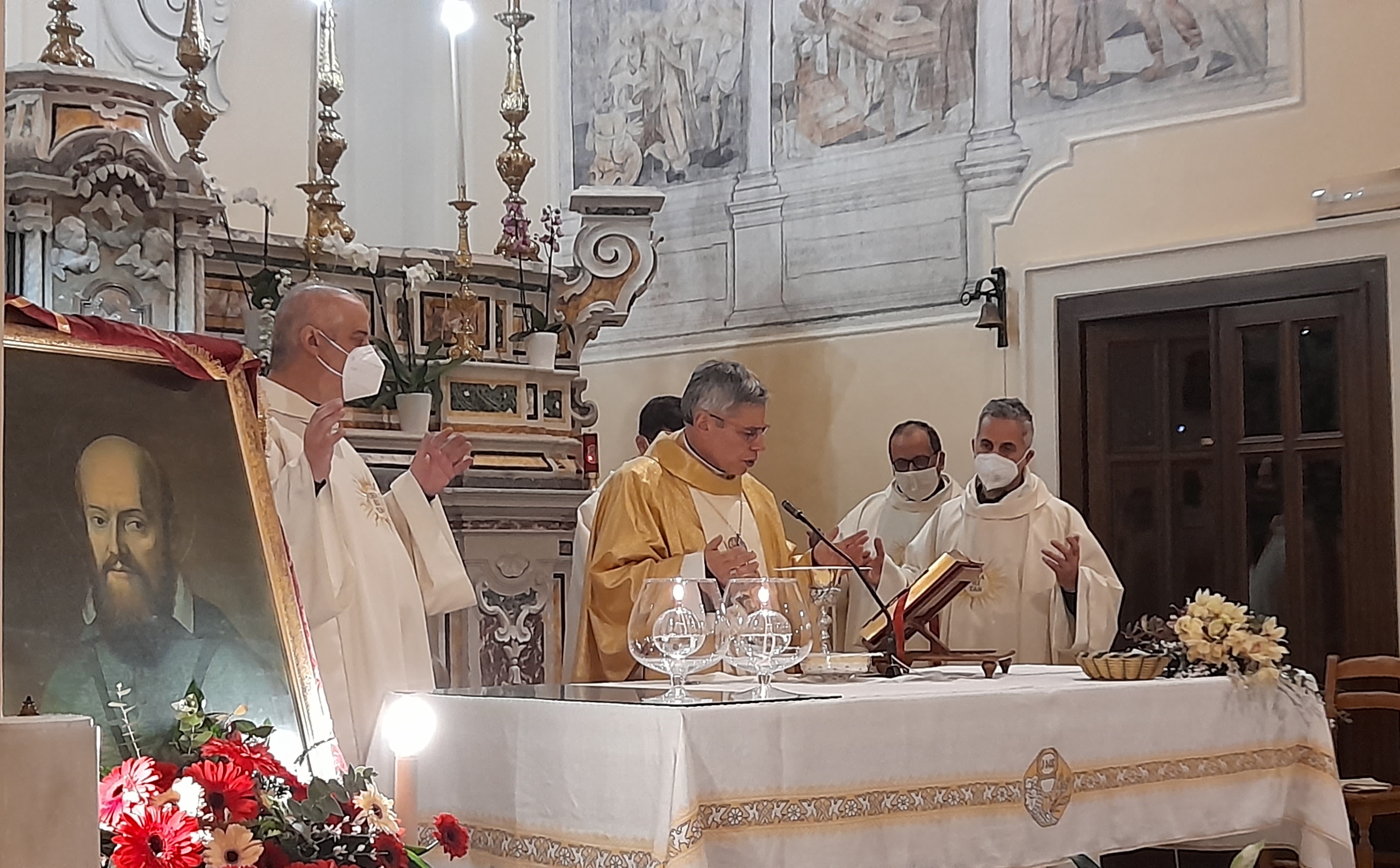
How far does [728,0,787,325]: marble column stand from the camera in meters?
9.71

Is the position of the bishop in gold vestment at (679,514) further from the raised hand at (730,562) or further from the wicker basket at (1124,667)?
the wicker basket at (1124,667)

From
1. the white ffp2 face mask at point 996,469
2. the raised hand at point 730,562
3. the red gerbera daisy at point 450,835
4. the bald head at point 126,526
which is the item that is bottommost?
the red gerbera daisy at point 450,835

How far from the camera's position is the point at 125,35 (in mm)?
9969

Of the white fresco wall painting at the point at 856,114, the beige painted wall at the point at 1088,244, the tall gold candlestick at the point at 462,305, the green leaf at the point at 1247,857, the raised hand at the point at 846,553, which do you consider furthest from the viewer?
the white fresco wall painting at the point at 856,114

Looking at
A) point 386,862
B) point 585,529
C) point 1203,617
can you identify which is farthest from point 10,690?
point 1203,617

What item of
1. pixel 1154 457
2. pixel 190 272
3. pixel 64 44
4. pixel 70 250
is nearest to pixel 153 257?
pixel 190 272

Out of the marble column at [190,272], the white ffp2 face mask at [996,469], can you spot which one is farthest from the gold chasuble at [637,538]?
the marble column at [190,272]

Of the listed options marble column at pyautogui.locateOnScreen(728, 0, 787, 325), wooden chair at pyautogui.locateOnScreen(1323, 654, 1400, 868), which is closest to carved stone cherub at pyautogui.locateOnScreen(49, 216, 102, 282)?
marble column at pyautogui.locateOnScreen(728, 0, 787, 325)

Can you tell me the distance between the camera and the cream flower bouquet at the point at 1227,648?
449 centimetres

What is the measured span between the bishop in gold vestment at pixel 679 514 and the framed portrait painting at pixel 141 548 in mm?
1542

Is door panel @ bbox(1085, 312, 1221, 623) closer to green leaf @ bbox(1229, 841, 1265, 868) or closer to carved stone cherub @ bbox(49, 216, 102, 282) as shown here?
carved stone cherub @ bbox(49, 216, 102, 282)

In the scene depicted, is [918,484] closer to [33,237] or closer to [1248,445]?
[1248,445]

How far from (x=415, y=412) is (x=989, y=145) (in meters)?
3.48

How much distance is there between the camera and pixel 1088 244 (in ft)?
27.7
